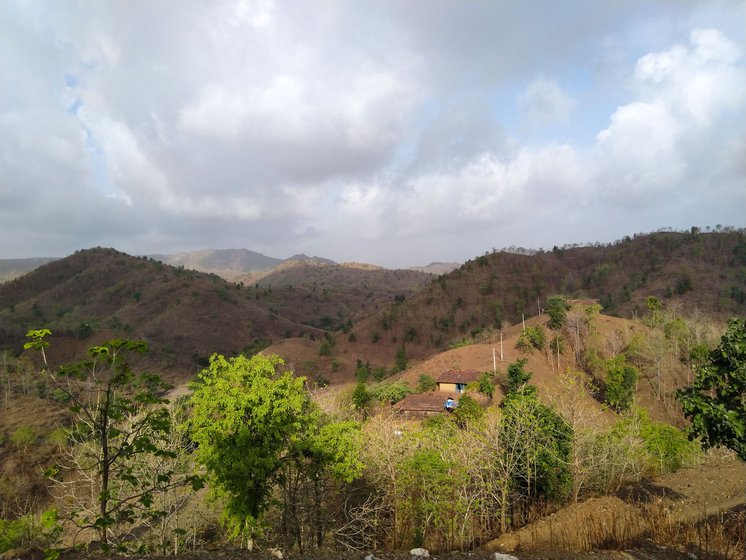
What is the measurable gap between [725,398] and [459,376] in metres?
27.7

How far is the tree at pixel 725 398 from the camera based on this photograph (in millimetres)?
6906

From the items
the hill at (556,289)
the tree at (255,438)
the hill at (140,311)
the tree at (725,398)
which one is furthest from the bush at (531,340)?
the hill at (140,311)

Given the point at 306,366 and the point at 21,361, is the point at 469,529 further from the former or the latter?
the point at 21,361

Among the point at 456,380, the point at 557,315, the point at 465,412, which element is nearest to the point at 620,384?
the point at 557,315

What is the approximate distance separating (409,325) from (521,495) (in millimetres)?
52872

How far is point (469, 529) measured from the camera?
11.2m

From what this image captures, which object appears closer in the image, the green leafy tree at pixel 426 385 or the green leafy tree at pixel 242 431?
the green leafy tree at pixel 242 431

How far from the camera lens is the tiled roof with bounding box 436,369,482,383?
3378 cm

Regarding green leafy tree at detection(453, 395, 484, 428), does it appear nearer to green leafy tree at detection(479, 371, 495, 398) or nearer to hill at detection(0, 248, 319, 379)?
green leafy tree at detection(479, 371, 495, 398)

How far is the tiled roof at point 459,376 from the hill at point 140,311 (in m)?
37.8

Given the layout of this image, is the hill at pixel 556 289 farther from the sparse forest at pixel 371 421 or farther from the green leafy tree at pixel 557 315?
the green leafy tree at pixel 557 315

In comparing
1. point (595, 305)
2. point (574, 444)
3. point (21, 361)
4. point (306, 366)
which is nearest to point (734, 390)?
point (574, 444)

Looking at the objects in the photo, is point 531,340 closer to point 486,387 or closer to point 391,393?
point 486,387

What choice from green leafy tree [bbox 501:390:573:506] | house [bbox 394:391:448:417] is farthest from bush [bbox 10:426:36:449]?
green leafy tree [bbox 501:390:573:506]
